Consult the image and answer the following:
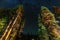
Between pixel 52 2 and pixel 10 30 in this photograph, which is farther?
pixel 52 2

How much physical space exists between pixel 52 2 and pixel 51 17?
0.69 ft

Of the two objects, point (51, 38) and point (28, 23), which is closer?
point (51, 38)

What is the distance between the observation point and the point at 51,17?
2.39 m

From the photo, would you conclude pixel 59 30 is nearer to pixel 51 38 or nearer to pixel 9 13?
pixel 51 38

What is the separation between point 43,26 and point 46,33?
0.11 metres

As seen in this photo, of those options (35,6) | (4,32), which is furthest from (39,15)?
(4,32)

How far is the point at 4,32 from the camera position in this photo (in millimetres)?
2273

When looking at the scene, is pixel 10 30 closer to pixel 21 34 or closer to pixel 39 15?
pixel 21 34

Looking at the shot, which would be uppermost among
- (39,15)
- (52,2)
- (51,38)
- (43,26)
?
(52,2)

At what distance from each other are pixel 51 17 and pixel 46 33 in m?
0.25

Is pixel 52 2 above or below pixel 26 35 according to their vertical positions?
above

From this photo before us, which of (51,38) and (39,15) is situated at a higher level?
(39,15)

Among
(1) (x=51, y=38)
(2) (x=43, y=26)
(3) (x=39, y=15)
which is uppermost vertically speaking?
(3) (x=39, y=15)

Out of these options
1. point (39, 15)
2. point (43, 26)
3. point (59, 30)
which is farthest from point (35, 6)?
point (59, 30)
